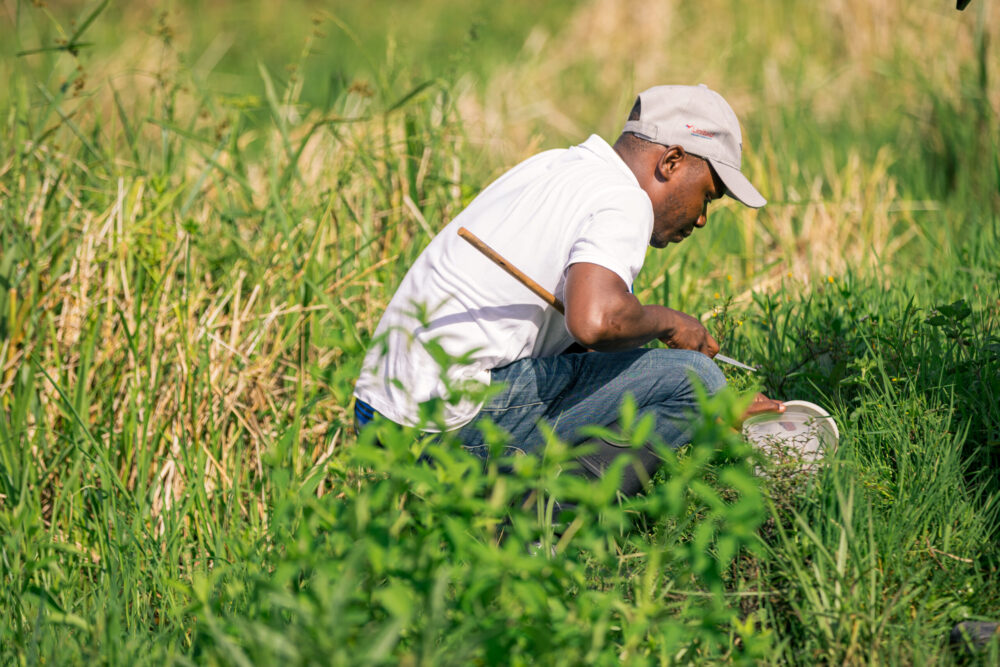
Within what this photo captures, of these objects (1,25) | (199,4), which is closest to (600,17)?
(199,4)

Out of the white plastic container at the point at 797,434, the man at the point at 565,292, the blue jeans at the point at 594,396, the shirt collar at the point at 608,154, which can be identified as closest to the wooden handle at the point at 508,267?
the man at the point at 565,292

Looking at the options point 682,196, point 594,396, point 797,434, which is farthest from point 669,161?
point 797,434

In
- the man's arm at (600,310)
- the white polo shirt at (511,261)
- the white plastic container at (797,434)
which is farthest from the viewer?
the white plastic container at (797,434)

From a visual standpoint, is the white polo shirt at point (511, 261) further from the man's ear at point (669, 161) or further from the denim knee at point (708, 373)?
the denim knee at point (708, 373)

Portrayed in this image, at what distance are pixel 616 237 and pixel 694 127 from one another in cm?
47

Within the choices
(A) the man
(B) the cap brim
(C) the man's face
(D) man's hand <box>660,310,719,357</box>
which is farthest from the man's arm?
(B) the cap brim

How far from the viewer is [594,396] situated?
8.46 ft

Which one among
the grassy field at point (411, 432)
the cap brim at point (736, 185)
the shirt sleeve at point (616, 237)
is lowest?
the grassy field at point (411, 432)

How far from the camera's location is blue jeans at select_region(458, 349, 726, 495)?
2531 millimetres

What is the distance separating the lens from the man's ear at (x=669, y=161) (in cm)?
248

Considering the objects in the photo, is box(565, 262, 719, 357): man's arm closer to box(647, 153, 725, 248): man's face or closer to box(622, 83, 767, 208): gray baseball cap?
box(647, 153, 725, 248): man's face

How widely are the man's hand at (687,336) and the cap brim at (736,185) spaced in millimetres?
345

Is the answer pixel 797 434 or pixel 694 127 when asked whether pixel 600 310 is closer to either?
pixel 694 127

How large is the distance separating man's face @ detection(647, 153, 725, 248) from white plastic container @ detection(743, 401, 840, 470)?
549mm
